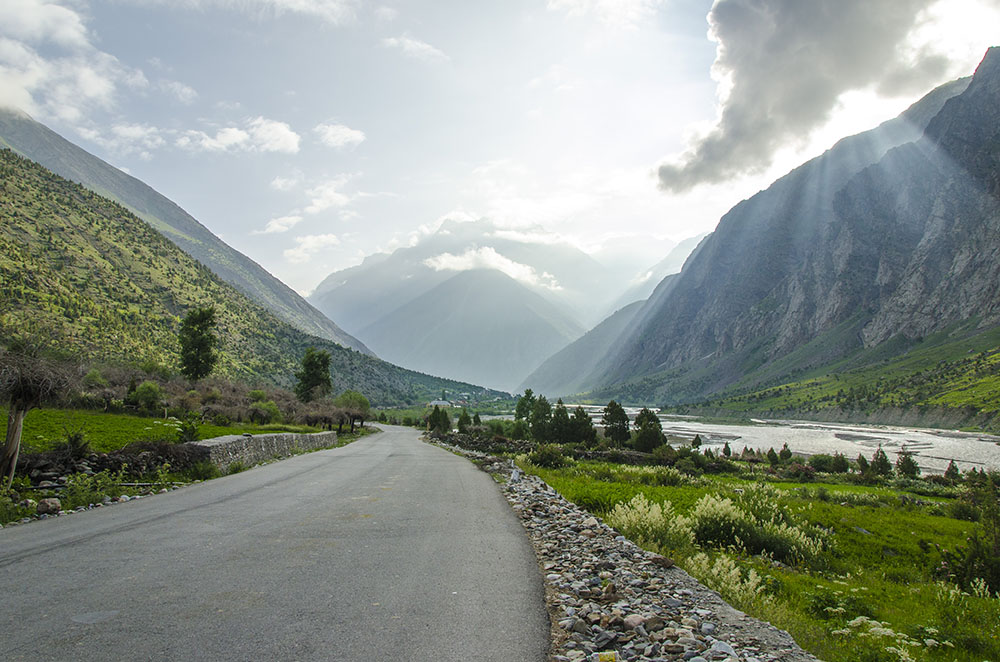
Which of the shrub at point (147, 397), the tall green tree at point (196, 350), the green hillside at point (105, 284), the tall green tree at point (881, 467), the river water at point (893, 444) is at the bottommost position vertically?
the river water at point (893, 444)

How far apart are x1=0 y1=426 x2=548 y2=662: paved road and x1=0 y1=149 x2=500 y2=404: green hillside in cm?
4205

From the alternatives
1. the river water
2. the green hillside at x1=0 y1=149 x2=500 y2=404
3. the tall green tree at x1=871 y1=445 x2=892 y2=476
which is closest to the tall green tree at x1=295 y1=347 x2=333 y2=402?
the green hillside at x1=0 y1=149 x2=500 y2=404

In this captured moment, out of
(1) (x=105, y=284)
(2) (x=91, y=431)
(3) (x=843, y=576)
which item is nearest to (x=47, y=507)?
(2) (x=91, y=431)

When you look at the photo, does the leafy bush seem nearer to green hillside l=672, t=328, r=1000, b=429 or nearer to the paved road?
the paved road

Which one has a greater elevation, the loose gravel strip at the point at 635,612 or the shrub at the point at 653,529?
the loose gravel strip at the point at 635,612

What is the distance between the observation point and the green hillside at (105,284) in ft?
198

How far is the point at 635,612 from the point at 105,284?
93.4 metres

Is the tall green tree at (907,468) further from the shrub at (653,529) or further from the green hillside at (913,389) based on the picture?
the green hillside at (913,389)

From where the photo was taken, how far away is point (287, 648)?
17.4 feet

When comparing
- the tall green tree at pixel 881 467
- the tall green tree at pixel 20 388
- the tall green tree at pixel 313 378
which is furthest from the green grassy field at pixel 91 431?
the tall green tree at pixel 881 467

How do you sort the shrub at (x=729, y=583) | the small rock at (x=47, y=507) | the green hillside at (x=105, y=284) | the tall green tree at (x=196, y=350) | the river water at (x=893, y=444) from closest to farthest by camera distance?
1. the shrub at (x=729, y=583)
2. the small rock at (x=47, y=507)
3. the tall green tree at (x=196, y=350)
4. the green hillside at (x=105, y=284)
5. the river water at (x=893, y=444)

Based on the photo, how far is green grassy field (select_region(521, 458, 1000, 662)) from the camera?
7.74 metres

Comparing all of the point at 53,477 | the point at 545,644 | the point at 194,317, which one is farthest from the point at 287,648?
the point at 194,317

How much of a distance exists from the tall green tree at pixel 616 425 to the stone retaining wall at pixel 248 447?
126ft
